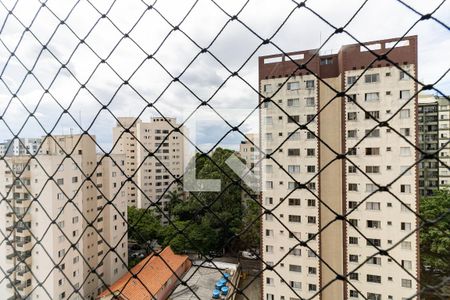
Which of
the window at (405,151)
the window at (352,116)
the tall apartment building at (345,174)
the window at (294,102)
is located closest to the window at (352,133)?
the tall apartment building at (345,174)

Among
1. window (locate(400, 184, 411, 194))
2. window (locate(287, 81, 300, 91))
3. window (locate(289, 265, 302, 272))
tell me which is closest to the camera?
window (locate(400, 184, 411, 194))

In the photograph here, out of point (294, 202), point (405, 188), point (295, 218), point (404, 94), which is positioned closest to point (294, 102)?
point (404, 94)

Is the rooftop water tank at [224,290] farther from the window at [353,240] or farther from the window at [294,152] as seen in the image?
the window at [294,152]

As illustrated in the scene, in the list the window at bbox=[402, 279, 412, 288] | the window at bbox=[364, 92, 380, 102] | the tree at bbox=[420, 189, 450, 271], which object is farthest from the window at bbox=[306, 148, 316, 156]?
the tree at bbox=[420, 189, 450, 271]

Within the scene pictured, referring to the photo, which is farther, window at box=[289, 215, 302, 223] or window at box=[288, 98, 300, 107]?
window at box=[289, 215, 302, 223]

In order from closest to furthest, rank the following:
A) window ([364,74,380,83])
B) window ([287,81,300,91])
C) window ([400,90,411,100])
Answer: window ([400,90,411,100])
window ([364,74,380,83])
window ([287,81,300,91])

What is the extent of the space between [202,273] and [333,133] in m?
2.96

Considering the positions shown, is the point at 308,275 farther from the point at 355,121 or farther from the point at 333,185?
the point at 355,121

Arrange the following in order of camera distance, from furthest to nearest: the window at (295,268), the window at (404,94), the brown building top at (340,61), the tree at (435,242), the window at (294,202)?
the tree at (435,242)
the window at (295,268)
the window at (294,202)
the window at (404,94)
the brown building top at (340,61)

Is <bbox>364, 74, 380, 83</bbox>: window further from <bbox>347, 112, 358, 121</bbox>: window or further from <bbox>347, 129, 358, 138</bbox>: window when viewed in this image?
<bbox>347, 129, 358, 138</bbox>: window

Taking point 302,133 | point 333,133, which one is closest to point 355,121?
point 333,133

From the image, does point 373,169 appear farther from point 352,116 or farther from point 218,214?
point 218,214

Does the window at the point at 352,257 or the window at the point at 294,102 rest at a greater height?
the window at the point at 294,102

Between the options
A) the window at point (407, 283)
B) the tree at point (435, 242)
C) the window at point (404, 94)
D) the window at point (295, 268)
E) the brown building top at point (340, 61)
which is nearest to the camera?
the brown building top at point (340, 61)
